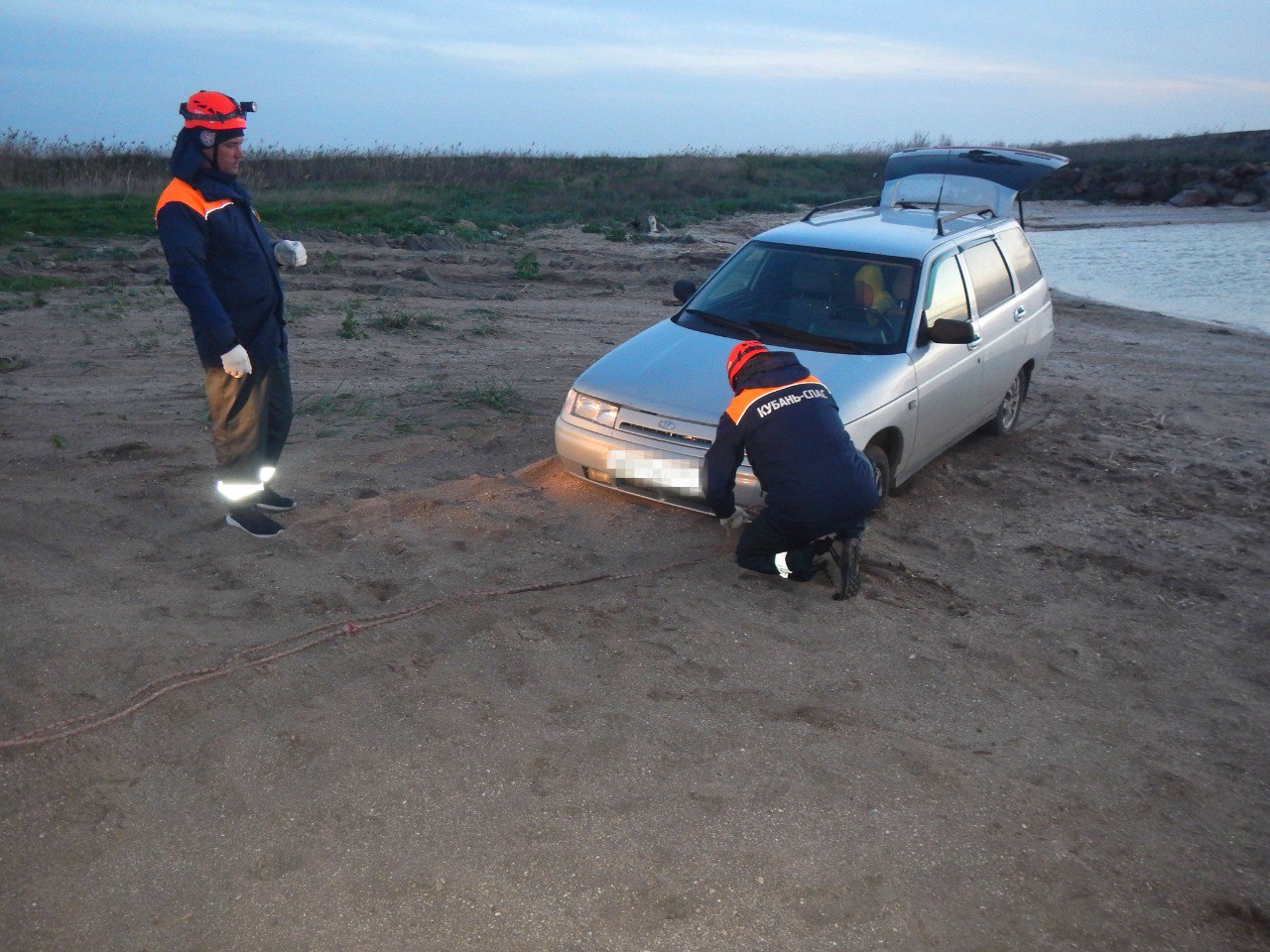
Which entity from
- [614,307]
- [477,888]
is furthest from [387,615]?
[614,307]

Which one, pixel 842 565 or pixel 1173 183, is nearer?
pixel 842 565

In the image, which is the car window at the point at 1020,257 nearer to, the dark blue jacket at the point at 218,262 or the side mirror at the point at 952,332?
the side mirror at the point at 952,332

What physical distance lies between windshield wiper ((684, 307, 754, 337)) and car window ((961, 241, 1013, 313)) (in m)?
1.81

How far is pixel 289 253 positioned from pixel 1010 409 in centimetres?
582

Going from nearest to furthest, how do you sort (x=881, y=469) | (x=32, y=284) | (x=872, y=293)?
(x=881, y=469) → (x=872, y=293) → (x=32, y=284)

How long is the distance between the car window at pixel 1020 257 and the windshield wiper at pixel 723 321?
8.58 ft

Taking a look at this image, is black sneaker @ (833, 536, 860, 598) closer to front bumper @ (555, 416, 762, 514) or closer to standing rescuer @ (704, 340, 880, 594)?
standing rescuer @ (704, 340, 880, 594)

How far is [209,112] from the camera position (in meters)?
5.22

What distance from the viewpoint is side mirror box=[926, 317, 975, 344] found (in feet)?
21.7

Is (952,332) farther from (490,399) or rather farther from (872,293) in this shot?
(490,399)

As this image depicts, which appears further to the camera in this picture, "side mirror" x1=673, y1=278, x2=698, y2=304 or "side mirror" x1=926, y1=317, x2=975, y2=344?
"side mirror" x1=673, y1=278, x2=698, y2=304

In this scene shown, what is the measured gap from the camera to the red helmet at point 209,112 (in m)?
5.20

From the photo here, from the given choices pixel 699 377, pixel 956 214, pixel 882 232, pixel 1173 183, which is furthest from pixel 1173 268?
pixel 1173 183

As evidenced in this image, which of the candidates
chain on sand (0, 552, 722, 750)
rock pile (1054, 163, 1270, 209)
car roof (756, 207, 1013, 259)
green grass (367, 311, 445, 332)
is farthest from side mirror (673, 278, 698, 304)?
rock pile (1054, 163, 1270, 209)
